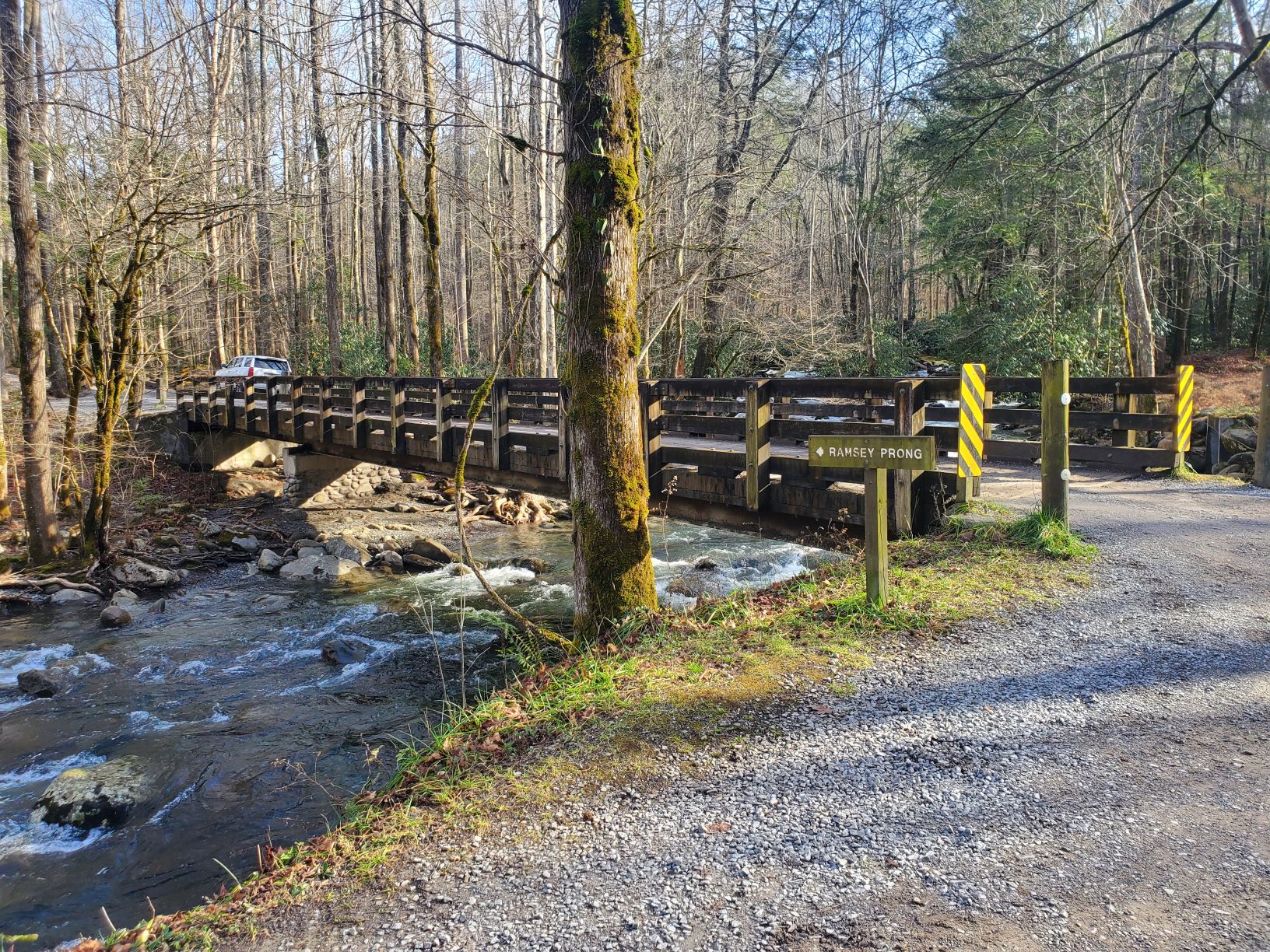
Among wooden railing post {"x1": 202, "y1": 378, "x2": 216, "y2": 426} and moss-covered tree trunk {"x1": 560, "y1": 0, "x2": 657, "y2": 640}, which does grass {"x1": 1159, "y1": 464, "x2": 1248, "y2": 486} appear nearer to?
moss-covered tree trunk {"x1": 560, "y1": 0, "x2": 657, "y2": 640}

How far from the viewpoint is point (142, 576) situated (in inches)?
473

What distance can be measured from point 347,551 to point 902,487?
9613 millimetres

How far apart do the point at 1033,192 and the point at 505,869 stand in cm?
2165

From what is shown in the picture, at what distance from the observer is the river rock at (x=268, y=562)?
13.2 meters

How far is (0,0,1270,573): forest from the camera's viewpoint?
294 inches

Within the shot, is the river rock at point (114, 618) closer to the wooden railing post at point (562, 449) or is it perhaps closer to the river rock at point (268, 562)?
the river rock at point (268, 562)

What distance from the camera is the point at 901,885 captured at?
2938 millimetres

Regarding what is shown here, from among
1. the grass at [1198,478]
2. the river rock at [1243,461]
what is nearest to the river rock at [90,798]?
the grass at [1198,478]

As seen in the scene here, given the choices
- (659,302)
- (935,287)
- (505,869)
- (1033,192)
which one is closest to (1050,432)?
(505,869)

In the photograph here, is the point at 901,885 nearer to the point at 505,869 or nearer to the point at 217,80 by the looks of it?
the point at 505,869

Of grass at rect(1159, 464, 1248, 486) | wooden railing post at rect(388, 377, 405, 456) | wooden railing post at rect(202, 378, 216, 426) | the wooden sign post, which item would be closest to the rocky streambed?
wooden railing post at rect(388, 377, 405, 456)

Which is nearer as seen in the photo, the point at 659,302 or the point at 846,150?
the point at 659,302

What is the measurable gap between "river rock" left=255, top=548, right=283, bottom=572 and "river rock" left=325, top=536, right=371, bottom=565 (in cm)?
77

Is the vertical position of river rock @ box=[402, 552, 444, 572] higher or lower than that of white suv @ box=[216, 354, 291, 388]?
lower
